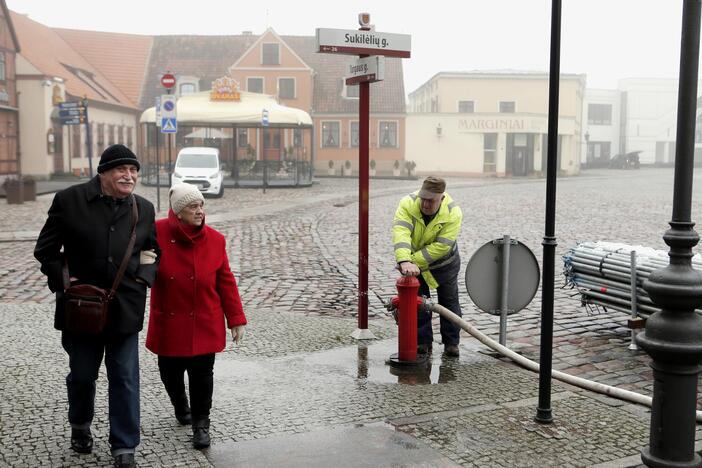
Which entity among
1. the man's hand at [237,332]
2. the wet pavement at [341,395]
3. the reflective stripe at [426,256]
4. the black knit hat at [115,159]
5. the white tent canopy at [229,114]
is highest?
the white tent canopy at [229,114]

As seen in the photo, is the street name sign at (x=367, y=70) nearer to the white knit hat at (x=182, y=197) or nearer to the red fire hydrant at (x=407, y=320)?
the red fire hydrant at (x=407, y=320)

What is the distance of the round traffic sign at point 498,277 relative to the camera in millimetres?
6590

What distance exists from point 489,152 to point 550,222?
51.1 m

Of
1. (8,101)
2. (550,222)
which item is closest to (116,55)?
Answer: (8,101)

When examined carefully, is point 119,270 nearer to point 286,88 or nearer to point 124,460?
point 124,460

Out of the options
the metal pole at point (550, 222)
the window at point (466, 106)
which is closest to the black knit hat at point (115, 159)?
the metal pole at point (550, 222)

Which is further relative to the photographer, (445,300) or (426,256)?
(445,300)

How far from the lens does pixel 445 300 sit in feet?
22.1

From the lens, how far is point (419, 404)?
17.8ft

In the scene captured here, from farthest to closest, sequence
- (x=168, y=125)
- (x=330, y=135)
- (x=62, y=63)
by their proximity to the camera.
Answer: (x=330, y=135) < (x=62, y=63) < (x=168, y=125)

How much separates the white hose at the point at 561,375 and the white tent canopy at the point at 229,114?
27.0m

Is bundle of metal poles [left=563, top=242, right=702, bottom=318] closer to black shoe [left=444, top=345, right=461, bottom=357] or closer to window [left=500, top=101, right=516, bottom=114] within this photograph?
black shoe [left=444, top=345, right=461, bottom=357]

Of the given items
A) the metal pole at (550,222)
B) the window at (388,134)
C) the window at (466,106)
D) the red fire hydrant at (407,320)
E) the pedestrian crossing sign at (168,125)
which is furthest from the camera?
the window at (466,106)

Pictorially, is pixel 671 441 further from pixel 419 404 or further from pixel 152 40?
pixel 152 40
